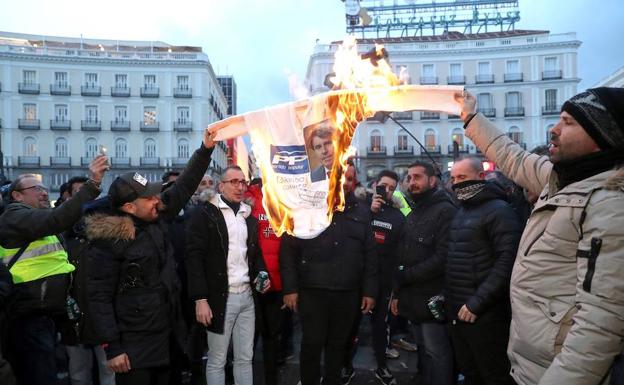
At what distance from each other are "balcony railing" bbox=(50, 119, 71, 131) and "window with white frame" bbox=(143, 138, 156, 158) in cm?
799

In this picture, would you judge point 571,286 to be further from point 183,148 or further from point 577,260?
point 183,148

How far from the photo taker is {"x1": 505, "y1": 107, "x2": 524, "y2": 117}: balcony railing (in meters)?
47.1

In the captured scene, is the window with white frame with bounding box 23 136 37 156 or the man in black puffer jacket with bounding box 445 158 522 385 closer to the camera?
the man in black puffer jacket with bounding box 445 158 522 385

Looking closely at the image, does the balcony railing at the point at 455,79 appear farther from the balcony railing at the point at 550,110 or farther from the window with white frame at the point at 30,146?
the window with white frame at the point at 30,146

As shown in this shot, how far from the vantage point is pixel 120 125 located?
4975cm

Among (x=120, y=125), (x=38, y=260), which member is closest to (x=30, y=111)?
(x=120, y=125)

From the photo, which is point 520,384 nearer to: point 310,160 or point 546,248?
point 546,248

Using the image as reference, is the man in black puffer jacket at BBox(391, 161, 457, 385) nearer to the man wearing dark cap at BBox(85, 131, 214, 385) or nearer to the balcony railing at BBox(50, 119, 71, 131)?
the man wearing dark cap at BBox(85, 131, 214, 385)

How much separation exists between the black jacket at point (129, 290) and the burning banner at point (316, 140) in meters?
0.97

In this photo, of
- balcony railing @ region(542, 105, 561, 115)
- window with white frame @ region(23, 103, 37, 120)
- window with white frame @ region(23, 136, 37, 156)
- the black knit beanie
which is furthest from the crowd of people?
window with white frame @ region(23, 103, 37, 120)

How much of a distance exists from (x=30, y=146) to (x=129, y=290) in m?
53.3

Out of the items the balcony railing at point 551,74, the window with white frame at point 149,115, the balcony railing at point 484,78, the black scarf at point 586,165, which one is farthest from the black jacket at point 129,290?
the balcony railing at point 551,74

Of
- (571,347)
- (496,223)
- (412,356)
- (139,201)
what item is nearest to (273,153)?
(139,201)

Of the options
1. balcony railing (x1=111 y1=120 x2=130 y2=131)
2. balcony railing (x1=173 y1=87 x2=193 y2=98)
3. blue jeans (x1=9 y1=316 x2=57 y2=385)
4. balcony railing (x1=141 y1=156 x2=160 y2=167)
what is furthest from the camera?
balcony railing (x1=173 y1=87 x2=193 y2=98)
